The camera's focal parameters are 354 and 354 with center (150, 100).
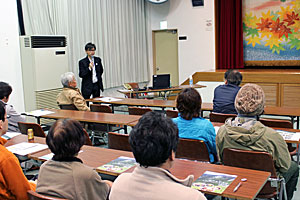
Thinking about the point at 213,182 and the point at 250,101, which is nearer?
the point at 213,182

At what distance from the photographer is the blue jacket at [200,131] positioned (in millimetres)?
2924

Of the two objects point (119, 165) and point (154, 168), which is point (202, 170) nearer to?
point (119, 165)

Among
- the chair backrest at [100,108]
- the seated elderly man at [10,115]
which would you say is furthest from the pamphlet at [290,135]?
the seated elderly man at [10,115]

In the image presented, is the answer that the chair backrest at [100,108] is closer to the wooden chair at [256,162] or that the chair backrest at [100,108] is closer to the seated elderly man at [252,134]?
the seated elderly man at [252,134]

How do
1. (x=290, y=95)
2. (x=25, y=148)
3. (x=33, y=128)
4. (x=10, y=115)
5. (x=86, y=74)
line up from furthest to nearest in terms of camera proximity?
(x=290, y=95) → (x=86, y=74) → (x=10, y=115) → (x=33, y=128) → (x=25, y=148)

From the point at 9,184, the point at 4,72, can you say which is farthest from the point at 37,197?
the point at 4,72

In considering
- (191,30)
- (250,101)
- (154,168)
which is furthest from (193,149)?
(191,30)

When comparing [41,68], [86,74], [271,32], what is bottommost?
[86,74]

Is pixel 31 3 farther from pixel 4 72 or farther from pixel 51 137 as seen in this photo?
pixel 51 137

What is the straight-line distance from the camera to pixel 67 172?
1.90 meters

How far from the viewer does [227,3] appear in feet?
29.9

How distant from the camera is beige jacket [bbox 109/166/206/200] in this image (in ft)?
4.36

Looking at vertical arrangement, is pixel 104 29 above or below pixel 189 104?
above

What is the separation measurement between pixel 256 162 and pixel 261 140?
0.54 feet
